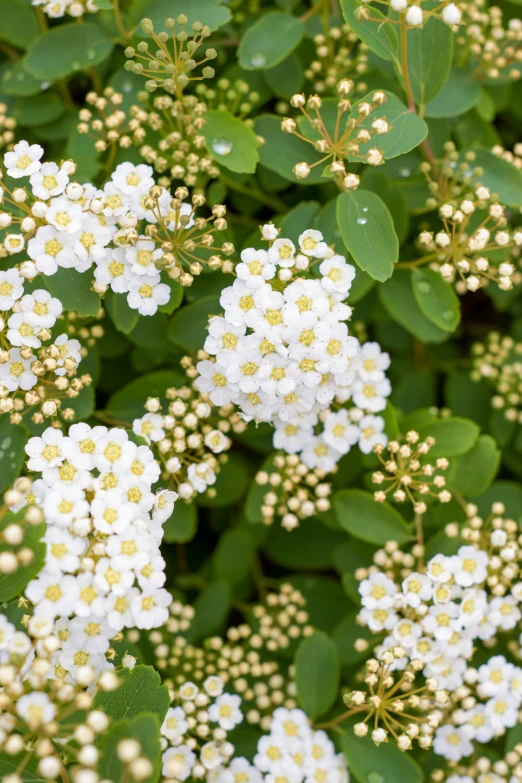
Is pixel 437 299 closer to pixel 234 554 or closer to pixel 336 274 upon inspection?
pixel 336 274

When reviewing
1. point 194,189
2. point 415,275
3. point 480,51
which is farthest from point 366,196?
point 480,51

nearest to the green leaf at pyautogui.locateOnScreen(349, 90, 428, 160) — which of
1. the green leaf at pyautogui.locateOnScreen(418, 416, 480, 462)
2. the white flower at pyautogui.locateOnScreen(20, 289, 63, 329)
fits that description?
the green leaf at pyautogui.locateOnScreen(418, 416, 480, 462)

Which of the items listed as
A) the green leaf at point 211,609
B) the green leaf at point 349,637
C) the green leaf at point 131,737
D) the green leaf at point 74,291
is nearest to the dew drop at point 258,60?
the green leaf at point 74,291

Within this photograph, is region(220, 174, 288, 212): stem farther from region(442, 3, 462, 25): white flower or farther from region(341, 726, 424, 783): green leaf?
region(341, 726, 424, 783): green leaf

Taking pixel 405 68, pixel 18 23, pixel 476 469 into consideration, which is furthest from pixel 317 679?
pixel 18 23

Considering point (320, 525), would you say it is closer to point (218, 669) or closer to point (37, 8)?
point (218, 669)

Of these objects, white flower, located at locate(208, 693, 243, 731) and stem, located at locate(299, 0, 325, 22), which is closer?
white flower, located at locate(208, 693, 243, 731)
